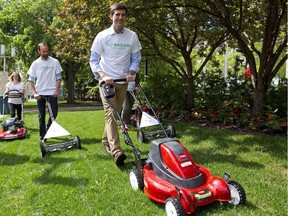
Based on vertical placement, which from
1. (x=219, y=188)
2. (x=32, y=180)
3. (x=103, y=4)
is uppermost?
(x=103, y=4)

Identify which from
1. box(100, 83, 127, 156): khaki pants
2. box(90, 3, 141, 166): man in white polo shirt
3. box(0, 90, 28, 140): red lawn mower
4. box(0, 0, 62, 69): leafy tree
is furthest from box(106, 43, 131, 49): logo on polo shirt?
box(0, 0, 62, 69): leafy tree

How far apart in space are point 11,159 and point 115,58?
2.40 meters

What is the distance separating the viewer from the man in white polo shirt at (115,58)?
4336 mm

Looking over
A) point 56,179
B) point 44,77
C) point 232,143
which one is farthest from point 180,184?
point 44,77

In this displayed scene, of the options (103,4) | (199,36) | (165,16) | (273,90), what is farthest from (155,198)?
(199,36)

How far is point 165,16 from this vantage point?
9789 mm

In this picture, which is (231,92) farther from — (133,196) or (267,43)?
(133,196)

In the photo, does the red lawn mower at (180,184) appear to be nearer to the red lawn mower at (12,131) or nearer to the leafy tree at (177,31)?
the red lawn mower at (12,131)

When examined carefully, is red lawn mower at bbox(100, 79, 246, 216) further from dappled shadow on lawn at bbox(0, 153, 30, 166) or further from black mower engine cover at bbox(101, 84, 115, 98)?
dappled shadow on lawn at bbox(0, 153, 30, 166)

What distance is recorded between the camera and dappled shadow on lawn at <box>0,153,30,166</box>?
4.96 m

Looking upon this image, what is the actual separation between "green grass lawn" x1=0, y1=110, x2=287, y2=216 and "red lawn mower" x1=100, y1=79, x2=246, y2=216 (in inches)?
6.0

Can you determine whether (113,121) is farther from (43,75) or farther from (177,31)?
(177,31)

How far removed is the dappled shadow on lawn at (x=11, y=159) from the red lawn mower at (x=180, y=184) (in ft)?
8.22

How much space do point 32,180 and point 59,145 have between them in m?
1.51
